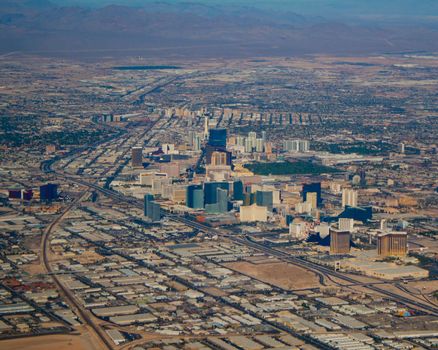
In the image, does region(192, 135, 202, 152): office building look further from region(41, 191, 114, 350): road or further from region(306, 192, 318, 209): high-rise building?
region(306, 192, 318, 209): high-rise building

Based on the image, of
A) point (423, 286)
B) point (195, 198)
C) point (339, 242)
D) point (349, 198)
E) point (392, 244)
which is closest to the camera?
point (423, 286)

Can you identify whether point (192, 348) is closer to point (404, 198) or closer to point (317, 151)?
point (404, 198)

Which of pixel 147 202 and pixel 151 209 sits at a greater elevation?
pixel 147 202

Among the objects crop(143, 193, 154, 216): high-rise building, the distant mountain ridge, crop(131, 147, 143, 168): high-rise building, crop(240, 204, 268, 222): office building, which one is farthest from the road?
the distant mountain ridge

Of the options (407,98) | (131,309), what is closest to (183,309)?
(131,309)

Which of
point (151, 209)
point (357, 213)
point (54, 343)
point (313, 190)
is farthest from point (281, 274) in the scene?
point (313, 190)

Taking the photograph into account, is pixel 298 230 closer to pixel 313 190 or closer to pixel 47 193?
pixel 313 190

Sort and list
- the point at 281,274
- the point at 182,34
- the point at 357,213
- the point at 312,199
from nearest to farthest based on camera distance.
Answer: the point at 281,274 → the point at 357,213 → the point at 312,199 → the point at 182,34
